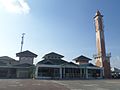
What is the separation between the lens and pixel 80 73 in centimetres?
4384

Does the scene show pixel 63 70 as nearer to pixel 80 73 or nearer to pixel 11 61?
pixel 80 73

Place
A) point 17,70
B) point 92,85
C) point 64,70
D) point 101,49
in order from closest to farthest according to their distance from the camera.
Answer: point 92,85 → point 64,70 → point 17,70 → point 101,49

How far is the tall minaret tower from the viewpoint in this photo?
1900 inches

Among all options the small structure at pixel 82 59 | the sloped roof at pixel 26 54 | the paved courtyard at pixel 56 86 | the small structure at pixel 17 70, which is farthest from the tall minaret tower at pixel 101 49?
the paved courtyard at pixel 56 86

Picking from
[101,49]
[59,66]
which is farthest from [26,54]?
[101,49]

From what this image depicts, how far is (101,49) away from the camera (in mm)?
49250

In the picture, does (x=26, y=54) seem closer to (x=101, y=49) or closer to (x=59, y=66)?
(x=59, y=66)

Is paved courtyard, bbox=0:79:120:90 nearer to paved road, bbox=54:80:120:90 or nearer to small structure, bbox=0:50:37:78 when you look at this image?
paved road, bbox=54:80:120:90

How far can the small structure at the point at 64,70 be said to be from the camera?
4000 centimetres

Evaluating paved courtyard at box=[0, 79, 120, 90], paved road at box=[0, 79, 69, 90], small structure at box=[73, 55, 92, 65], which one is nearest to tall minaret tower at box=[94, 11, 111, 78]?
small structure at box=[73, 55, 92, 65]

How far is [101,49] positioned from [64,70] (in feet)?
47.3

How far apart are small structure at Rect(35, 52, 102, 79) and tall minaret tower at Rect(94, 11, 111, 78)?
10.7 ft

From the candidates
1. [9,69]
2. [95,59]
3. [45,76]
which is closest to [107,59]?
[95,59]

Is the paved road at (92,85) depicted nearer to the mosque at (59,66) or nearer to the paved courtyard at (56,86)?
the paved courtyard at (56,86)
